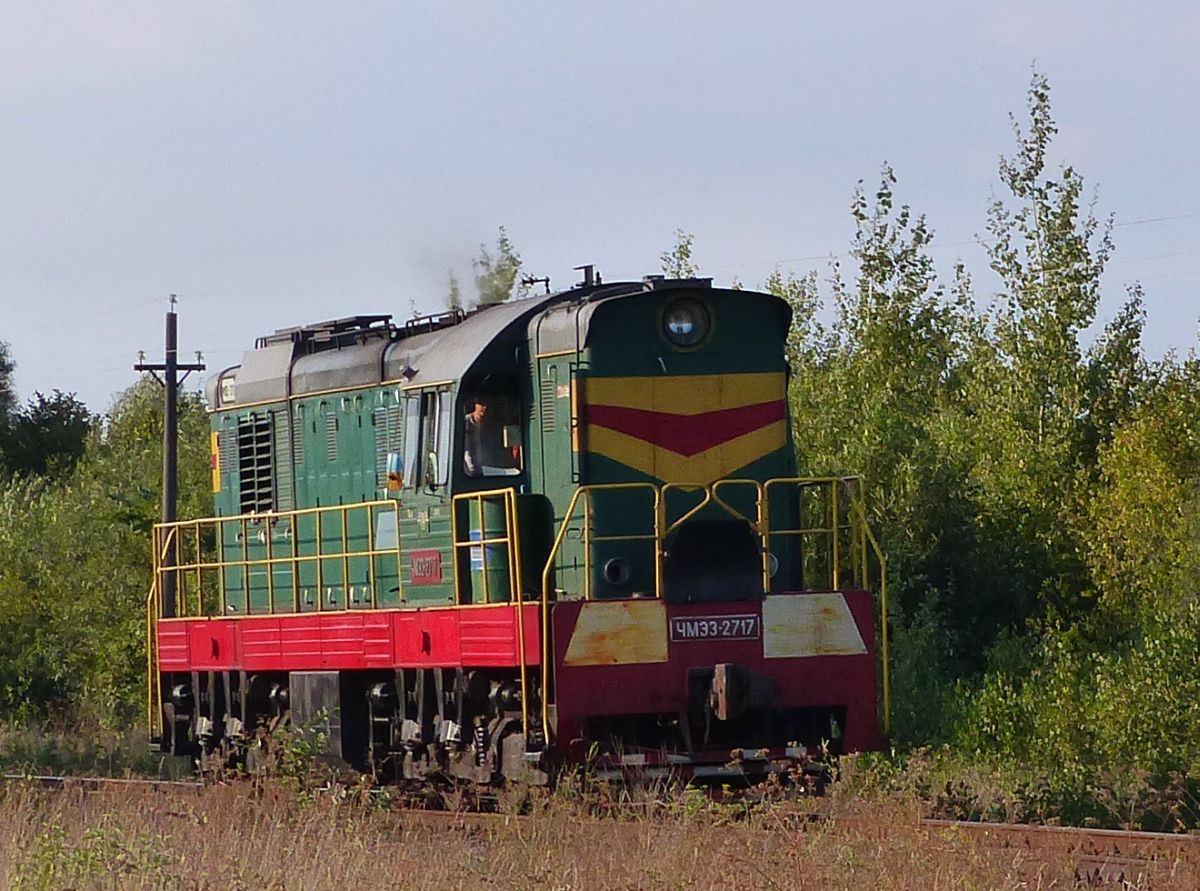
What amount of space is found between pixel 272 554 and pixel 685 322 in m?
4.72

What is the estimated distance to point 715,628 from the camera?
11.8 m

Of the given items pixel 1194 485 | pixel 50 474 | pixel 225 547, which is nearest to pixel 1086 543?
pixel 1194 485

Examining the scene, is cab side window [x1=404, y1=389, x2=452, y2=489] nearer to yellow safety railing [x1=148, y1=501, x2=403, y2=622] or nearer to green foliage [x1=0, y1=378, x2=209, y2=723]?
yellow safety railing [x1=148, y1=501, x2=403, y2=622]

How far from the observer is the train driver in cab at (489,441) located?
1271 centimetres

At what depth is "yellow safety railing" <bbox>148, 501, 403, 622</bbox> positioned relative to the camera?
1361 centimetres

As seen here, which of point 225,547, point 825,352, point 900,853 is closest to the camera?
point 900,853

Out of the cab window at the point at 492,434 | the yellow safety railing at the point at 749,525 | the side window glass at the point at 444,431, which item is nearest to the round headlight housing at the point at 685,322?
the yellow safety railing at the point at 749,525

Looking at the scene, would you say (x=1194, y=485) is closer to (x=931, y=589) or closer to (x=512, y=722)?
(x=931, y=589)

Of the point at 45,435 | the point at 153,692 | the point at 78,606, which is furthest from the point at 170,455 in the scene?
the point at 45,435

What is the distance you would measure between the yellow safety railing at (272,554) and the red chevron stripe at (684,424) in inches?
68.1

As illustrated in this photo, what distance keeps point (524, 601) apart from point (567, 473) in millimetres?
958

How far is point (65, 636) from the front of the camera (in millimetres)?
23500

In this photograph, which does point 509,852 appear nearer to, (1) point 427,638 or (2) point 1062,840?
(2) point 1062,840

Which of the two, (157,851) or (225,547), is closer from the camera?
(157,851)
